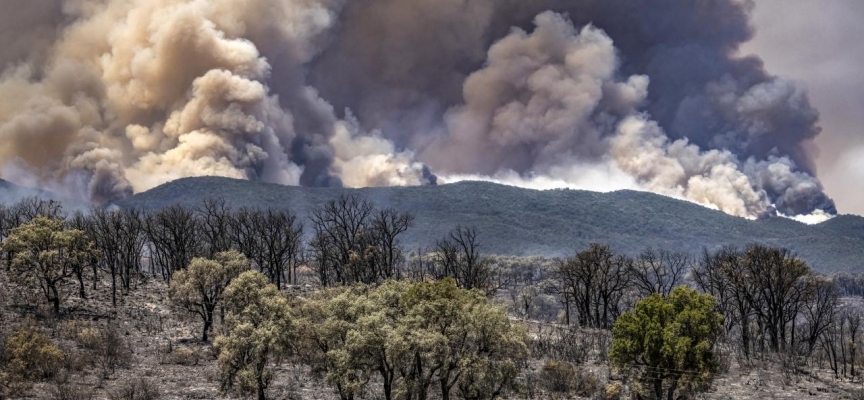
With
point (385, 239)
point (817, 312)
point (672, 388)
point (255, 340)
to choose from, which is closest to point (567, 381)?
point (672, 388)

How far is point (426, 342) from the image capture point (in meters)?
49.6

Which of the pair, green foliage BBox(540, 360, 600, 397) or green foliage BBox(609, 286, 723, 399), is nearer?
green foliage BBox(609, 286, 723, 399)

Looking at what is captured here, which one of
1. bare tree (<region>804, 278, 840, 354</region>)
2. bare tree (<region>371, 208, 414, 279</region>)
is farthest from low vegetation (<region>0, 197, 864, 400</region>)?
bare tree (<region>371, 208, 414, 279</region>)

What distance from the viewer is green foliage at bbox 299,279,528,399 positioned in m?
50.8

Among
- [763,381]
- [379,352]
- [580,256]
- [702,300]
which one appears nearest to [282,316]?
[379,352]

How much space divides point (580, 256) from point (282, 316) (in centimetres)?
6534

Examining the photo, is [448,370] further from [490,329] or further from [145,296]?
Answer: [145,296]

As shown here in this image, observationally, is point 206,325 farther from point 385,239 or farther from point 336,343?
point 385,239

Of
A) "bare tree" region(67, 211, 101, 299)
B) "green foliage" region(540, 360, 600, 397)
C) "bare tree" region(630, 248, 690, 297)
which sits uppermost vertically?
"bare tree" region(67, 211, 101, 299)

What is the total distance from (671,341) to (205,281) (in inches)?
2070

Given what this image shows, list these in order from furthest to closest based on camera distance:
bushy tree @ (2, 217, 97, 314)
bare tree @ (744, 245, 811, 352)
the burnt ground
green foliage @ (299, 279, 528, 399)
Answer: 1. bare tree @ (744, 245, 811, 352)
2. bushy tree @ (2, 217, 97, 314)
3. the burnt ground
4. green foliage @ (299, 279, 528, 399)

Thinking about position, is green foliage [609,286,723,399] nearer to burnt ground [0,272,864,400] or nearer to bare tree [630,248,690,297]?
burnt ground [0,272,864,400]

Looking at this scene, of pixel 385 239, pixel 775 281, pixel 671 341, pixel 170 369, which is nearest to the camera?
pixel 671 341

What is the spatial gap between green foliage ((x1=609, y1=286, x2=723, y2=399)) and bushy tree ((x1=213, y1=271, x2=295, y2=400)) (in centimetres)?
3163
